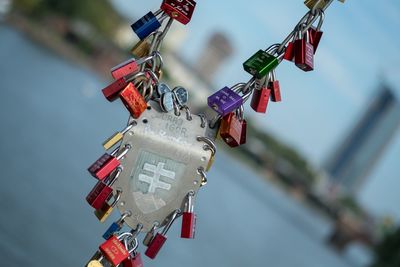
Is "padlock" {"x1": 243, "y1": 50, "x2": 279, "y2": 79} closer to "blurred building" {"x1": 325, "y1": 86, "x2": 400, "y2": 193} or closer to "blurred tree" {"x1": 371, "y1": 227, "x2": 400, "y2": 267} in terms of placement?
"blurred tree" {"x1": 371, "y1": 227, "x2": 400, "y2": 267}

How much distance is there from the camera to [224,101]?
2.30 m

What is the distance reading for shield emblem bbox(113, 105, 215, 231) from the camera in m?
2.27

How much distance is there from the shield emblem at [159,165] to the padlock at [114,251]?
10cm

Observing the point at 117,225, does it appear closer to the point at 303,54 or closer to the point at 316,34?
the point at 303,54

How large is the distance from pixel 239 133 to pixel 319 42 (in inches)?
15.4

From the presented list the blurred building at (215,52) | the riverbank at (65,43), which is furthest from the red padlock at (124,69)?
the blurred building at (215,52)

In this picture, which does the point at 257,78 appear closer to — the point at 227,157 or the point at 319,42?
the point at 319,42

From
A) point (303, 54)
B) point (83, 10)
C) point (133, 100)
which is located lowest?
point (303, 54)

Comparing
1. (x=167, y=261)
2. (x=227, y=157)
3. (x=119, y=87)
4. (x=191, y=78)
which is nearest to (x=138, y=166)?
(x=119, y=87)

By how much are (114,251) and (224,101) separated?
48 cm

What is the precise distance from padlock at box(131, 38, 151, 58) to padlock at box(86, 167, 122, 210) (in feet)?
1.13

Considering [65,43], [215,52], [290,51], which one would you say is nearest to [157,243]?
[290,51]

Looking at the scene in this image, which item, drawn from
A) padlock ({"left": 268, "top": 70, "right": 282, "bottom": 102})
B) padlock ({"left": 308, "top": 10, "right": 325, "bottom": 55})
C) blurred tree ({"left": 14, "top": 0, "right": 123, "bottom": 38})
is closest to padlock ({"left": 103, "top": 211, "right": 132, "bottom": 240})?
padlock ({"left": 268, "top": 70, "right": 282, "bottom": 102})

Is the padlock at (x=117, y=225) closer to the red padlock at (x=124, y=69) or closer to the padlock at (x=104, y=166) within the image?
the padlock at (x=104, y=166)
